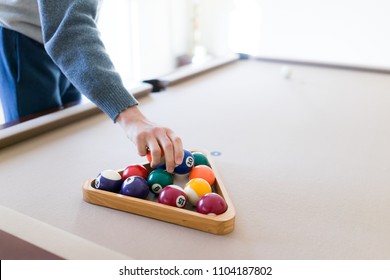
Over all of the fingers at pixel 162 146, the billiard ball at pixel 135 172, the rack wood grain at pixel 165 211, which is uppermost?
the fingers at pixel 162 146

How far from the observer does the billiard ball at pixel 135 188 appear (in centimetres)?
80

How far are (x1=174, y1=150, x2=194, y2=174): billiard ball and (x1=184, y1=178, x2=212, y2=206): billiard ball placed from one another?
7cm

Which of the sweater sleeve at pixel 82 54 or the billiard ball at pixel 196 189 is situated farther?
the sweater sleeve at pixel 82 54

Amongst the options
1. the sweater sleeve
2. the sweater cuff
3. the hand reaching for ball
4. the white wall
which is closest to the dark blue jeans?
the sweater sleeve

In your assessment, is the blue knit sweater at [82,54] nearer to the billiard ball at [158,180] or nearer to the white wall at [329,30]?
the billiard ball at [158,180]

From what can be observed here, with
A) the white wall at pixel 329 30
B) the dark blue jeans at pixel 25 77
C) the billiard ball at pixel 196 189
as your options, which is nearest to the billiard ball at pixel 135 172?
A: the billiard ball at pixel 196 189

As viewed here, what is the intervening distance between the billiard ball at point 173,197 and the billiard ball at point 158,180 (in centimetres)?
4

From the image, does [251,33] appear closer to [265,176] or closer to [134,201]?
[265,176]

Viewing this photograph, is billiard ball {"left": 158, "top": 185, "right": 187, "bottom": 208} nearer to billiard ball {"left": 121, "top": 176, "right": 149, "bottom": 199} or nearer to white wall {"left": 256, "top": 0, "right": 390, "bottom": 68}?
billiard ball {"left": 121, "top": 176, "right": 149, "bottom": 199}

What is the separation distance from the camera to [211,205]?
0.75 meters

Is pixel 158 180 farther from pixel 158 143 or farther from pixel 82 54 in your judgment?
pixel 82 54

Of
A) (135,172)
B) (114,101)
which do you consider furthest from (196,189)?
(114,101)

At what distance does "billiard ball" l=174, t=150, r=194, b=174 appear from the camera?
0.89 m

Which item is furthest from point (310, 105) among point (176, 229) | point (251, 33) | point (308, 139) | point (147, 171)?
point (251, 33)
